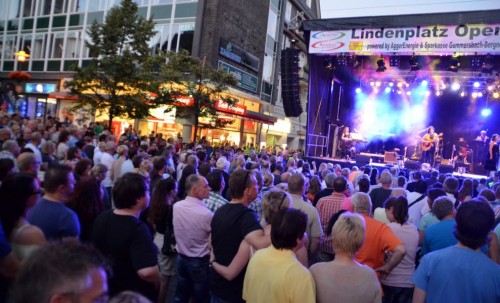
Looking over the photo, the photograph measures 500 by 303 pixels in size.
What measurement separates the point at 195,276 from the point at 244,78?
23433mm

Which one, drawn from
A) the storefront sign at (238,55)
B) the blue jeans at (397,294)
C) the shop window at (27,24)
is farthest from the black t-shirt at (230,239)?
the shop window at (27,24)

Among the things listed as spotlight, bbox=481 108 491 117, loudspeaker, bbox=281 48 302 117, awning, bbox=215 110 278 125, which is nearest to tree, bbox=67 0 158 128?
loudspeaker, bbox=281 48 302 117

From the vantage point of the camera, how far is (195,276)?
4133mm

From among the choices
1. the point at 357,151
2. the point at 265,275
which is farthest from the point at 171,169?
the point at 357,151

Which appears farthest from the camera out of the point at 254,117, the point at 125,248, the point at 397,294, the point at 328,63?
the point at 254,117

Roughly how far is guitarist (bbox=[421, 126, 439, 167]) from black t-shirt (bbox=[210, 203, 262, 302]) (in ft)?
62.3

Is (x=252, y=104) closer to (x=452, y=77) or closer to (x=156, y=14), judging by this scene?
(x=156, y=14)

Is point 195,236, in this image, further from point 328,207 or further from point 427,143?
point 427,143

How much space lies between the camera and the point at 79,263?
1312 millimetres

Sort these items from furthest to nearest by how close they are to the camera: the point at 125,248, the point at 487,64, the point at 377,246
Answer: the point at 487,64
the point at 377,246
the point at 125,248

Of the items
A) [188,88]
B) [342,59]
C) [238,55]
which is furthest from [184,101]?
[238,55]

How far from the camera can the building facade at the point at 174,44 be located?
2327 cm

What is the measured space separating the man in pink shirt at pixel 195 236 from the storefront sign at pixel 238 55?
67.3 feet

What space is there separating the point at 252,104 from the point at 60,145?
20764 millimetres
